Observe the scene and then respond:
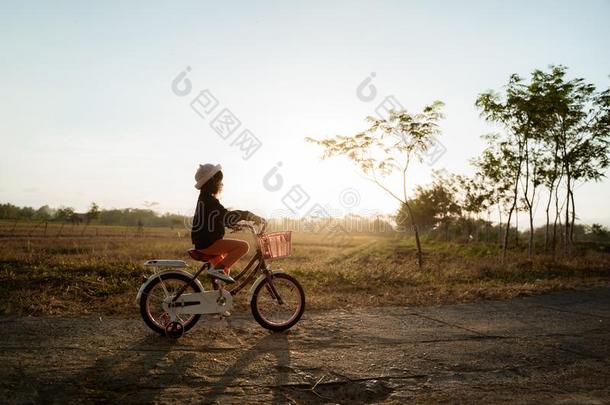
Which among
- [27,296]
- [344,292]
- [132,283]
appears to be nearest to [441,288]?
[344,292]

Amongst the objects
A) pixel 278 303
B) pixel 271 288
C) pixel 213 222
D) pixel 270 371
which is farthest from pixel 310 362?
pixel 213 222

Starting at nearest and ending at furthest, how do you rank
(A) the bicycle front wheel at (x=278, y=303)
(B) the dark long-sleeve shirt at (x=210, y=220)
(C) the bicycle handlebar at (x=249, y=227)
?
(B) the dark long-sleeve shirt at (x=210, y=220) < (C) the bicycle handlebar at (x=249, y=227) < (A) the bicycle front wheel at (x=278, y=303)

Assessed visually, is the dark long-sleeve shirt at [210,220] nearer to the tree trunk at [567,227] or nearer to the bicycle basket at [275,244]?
the bicycle basket at [275,244]

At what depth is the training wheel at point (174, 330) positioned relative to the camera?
217 inches

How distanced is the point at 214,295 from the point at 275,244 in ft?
3.20

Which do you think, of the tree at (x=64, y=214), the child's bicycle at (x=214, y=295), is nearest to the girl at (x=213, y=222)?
the child's bicycle at (x=214, y=295)

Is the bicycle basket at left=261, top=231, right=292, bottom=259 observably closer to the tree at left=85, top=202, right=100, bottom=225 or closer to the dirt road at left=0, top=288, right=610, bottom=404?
the dirt road at left=0, top=288, right=610, bottom=404

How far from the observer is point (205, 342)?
5.44m

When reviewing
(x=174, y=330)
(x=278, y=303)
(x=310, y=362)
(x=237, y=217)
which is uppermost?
(x=237, y=217)

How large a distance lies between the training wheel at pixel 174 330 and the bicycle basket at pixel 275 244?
133cm

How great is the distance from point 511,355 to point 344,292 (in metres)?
4.99

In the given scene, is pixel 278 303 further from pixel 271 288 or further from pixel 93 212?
pixel 93 212

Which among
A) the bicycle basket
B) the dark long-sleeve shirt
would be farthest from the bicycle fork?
the dark long-sleeve shirt

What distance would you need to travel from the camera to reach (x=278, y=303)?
6141mm
